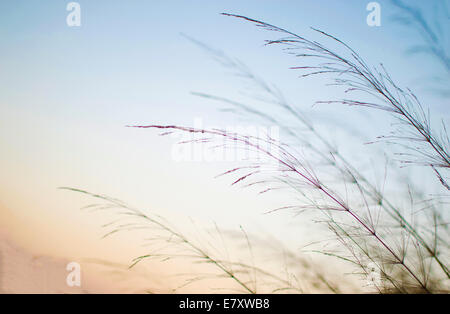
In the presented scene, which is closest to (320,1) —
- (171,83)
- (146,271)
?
(171,83)

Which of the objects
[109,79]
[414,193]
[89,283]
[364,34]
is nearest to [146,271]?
[89,283]

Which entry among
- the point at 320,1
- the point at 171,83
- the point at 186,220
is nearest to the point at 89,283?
the point at 186,220

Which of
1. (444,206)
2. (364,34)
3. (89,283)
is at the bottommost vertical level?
(89,283)

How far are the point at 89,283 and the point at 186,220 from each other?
0.30 m

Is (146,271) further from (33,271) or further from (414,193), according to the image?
(414,193)

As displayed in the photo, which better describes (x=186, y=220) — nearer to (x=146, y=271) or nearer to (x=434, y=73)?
(x=146, y=271)

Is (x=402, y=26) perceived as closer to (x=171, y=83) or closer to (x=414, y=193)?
(x=414, y=193)

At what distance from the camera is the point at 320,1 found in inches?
29.8

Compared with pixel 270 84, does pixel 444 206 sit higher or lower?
lower

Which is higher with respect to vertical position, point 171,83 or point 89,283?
point 171,83

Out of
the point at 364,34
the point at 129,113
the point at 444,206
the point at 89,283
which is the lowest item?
the point at 89,283

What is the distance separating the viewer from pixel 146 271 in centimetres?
71

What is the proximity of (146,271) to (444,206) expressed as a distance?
0.74m

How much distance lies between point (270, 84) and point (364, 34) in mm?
286
